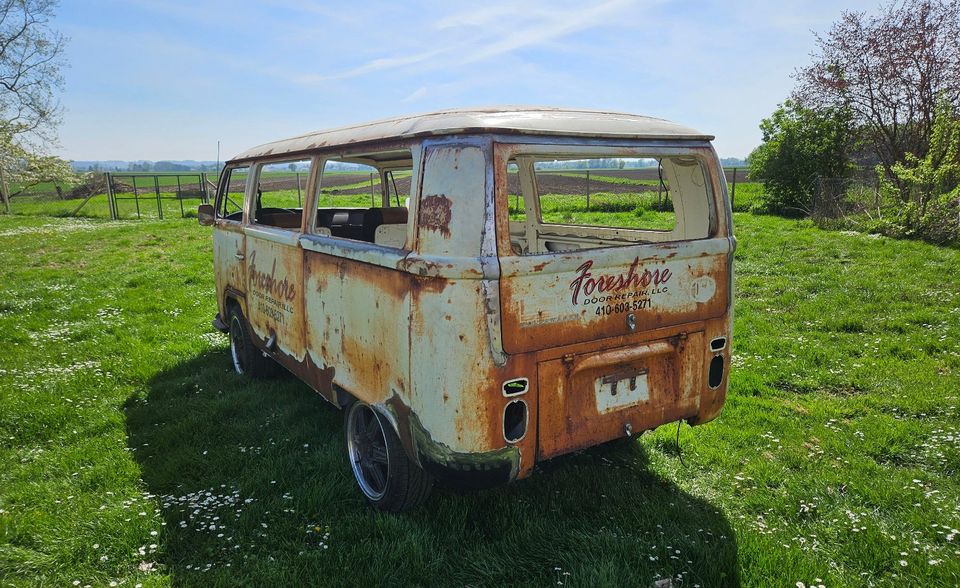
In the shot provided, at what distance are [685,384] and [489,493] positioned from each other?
128 centimetres

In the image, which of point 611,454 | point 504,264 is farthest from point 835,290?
point 504,264

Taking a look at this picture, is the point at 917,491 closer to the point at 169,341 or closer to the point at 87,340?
the point at 169,341

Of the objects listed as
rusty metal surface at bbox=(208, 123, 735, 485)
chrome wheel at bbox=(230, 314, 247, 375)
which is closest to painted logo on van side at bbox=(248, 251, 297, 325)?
rusty metal surface at bbox=(208, 123, 735, 485)

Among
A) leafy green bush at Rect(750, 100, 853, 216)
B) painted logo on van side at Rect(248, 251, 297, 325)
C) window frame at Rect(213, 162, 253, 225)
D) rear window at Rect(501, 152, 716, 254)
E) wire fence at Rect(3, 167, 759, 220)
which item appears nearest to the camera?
rear window at Rect(501, 152, 716, 254)

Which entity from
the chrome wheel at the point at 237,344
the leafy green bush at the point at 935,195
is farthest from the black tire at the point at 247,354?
the leafy green bush at the point at 935,195

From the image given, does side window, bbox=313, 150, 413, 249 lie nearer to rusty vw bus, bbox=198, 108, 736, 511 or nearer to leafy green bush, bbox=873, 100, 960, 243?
rusty vw bus, bbox=198, 108, 736, 511

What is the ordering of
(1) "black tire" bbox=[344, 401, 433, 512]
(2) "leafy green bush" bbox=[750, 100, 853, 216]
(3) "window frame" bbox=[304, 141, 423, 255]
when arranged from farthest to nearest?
1. (2) "leafy green bush" bbox=[750, 100, 853, 216]
2. (1) "black tire" bbox=[344, 401, 433, 512]
3. (3) "window frame" bbox=[304, 141, 423, 255]

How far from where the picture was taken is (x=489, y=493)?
3.40m

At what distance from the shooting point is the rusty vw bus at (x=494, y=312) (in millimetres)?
2521

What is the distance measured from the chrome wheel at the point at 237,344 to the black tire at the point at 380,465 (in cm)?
231

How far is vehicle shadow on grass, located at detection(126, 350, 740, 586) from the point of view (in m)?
2.76

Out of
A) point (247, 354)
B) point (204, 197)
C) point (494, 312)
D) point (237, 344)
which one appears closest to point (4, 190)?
point (204, 197)

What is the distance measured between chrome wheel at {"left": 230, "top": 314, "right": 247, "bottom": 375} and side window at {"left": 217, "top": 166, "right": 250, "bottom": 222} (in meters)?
0.98

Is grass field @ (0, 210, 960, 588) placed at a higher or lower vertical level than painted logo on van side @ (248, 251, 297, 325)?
lower
